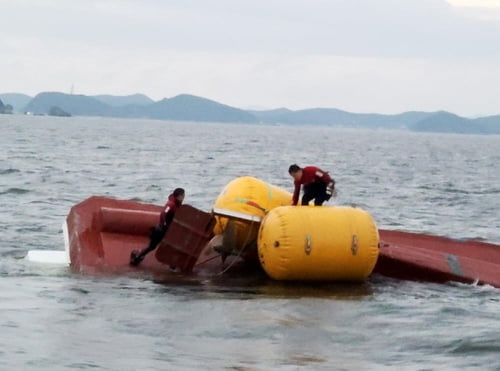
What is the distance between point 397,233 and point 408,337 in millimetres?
6641

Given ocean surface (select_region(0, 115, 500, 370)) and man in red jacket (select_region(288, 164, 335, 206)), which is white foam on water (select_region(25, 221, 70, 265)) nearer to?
ocean surface (select_region(0, 115, 500, 370))

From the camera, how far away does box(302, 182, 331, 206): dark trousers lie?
14.9m

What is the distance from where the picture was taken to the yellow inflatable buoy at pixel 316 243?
45.3ft

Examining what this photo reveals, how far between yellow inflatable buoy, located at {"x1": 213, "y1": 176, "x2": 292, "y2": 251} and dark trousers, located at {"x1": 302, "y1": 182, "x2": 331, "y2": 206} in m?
0.44

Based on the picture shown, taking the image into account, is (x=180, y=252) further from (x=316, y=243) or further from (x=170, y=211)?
(x=316, y=243)

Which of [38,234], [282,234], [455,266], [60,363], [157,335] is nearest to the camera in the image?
[60,363]

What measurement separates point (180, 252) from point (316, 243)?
7.08 feet

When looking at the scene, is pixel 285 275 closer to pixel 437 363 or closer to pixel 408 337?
pixel 408 337

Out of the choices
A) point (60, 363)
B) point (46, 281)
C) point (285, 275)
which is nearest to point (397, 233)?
point (285, 275)

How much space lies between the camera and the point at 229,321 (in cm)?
1195

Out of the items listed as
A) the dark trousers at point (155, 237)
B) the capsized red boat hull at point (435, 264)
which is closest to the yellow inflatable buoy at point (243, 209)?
the dark trousers at point (155, 237)

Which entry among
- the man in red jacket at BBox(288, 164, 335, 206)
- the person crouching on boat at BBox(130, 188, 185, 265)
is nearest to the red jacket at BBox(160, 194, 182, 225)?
the person crouching on boat at BBox(130, 188, 185, 265)

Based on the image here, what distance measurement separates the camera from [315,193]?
14.9 meters

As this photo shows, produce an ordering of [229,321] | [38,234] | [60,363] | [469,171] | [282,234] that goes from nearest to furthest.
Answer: [60,363]
[229,321]
[282,234]
[38,234]
[469,171]
